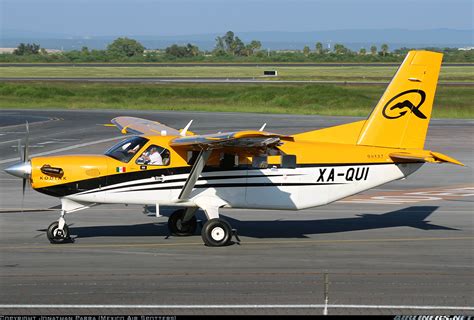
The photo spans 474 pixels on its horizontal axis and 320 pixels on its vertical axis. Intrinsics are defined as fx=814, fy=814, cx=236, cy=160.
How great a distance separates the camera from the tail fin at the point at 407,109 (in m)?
18.6

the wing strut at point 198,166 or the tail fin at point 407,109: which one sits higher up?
the tail fin at point 407,109

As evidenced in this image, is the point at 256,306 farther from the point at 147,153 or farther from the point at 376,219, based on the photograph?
the point at 376,219

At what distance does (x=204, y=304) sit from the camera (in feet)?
40.8

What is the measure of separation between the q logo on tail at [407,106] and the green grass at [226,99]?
3755 cm

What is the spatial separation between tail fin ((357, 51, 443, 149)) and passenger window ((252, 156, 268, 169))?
97.1 inches

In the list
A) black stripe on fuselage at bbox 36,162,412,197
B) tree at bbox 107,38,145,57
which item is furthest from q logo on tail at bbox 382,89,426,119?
tree at bbox 107,38,145,57

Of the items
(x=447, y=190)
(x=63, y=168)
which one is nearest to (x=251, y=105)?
(x=447, y=190)

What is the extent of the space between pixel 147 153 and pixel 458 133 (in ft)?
94.1

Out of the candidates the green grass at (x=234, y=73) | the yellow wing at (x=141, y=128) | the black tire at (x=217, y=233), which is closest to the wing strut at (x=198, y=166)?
the black tire at (x=217, y=233)

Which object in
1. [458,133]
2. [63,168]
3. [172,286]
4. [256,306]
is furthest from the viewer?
[458,133]

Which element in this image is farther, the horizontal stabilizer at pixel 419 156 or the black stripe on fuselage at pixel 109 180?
the horizontal stabilizer at pixel 419 156

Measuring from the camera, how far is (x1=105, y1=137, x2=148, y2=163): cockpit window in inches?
683

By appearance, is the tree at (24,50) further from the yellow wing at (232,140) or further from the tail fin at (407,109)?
the yellow wing at (232,140)

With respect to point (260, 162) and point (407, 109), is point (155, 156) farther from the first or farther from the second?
point (407, 109)
